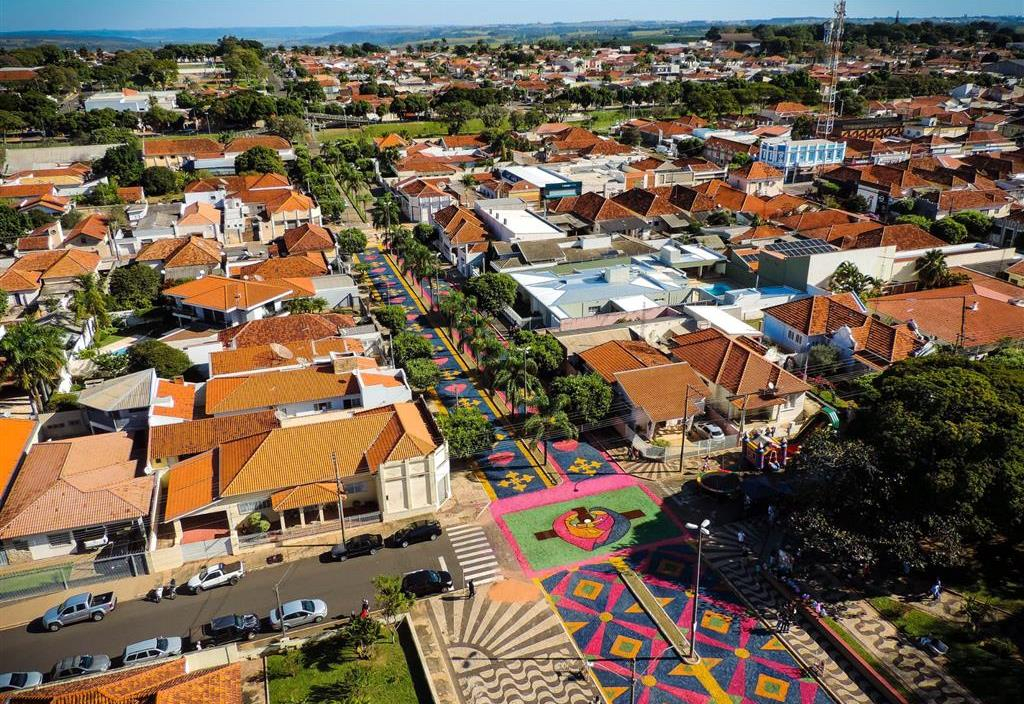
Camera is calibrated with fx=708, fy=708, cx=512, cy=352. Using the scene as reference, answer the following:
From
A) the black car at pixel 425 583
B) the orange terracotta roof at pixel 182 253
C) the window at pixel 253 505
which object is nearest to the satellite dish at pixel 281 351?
the window at pixel 253 505

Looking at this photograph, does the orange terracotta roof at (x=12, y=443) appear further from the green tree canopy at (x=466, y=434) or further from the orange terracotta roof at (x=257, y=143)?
the orange terracotta roof at (x=257, y=143)

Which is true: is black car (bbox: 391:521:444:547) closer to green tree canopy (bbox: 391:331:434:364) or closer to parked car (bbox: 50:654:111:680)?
parked car (bbox: 50:654:111:680)

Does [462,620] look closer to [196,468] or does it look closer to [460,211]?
[196,468]

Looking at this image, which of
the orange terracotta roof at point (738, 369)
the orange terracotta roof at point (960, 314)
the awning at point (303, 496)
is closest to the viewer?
the awning at point (303, 496)

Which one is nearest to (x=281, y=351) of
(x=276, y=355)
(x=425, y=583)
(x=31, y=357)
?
(x=276, y=355)

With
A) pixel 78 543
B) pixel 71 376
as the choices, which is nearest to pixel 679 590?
pixel 78 543

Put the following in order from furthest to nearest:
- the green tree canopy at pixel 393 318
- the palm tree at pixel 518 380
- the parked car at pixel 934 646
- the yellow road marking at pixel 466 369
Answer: the green tree canopy at pixel 393 318 → the palm tree at pixel 518 380 → the yellow road marking at pixel 466 369 → the parked car at pixel 934 646
